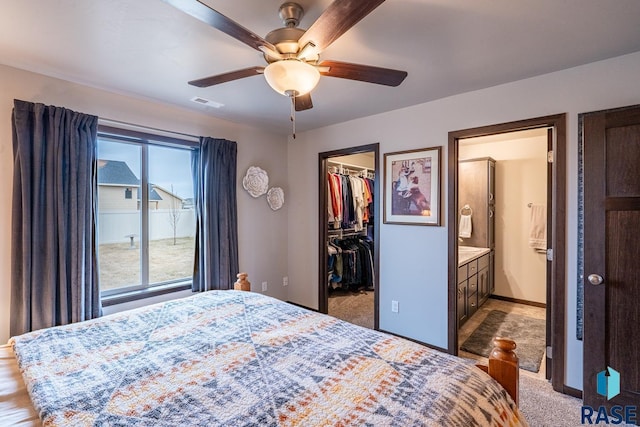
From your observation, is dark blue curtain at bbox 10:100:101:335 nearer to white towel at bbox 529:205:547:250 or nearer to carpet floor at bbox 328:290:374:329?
carpet floor at bbox 328:290:374:329

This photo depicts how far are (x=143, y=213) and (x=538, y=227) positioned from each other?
15.8 feet

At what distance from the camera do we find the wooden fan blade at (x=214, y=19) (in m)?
0.98

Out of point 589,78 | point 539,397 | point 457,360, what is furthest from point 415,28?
point 539,397

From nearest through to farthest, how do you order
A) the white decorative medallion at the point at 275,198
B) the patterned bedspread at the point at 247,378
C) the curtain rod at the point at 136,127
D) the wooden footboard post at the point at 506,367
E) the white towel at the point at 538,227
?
1. the patterned bedspread at the point at 247,378
2. the wooden footboard post at the point at 506,367
3. the curtain rod at the point at 136,127
4. the white decorative medallion at the point at 275,198
5. the white towel at the point at 538,227

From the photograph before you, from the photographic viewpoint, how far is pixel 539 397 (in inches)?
82.7

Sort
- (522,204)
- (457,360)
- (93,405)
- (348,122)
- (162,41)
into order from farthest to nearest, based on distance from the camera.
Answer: (522,204) → (348,122) → (162,41) → (457,360) → (93,405)

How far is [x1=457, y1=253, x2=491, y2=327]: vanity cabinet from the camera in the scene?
10.2ft

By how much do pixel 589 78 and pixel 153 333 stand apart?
10.4 feet

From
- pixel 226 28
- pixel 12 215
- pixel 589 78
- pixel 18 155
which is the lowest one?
pixel 12 215

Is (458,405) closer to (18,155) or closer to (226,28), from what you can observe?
(226,28)

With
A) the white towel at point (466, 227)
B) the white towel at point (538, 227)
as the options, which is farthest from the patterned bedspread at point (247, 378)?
the white towel at point (538, 227)

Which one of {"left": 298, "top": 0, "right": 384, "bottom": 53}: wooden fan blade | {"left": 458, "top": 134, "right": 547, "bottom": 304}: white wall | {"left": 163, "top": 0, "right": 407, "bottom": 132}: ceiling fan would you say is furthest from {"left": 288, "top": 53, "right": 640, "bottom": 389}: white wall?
{"left": 458, "top": 134, "right": 547, "bottom": 304}: white wall

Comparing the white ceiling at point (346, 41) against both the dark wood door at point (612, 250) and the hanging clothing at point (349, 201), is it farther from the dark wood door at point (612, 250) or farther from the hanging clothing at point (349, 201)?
the hanging clothing at point (349, 201)

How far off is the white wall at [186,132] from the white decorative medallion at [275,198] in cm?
7
